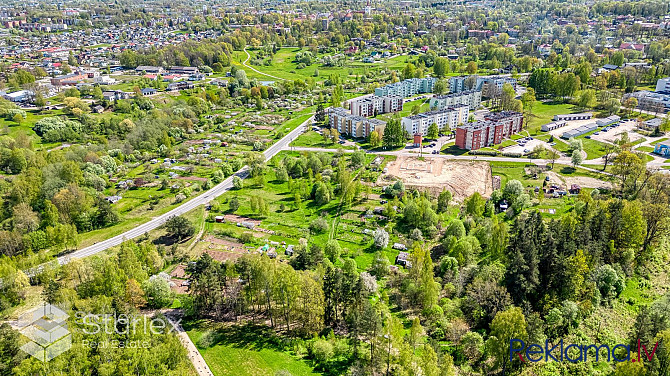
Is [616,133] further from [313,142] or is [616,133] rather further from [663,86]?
[313,142]

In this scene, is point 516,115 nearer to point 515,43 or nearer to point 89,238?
point 89,238

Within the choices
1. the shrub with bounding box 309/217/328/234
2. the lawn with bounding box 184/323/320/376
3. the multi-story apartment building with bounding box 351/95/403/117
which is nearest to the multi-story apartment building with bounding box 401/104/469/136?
the multi-story apartment building with bounding box 351/95/403/117

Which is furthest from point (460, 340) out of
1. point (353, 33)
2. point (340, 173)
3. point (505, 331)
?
point (353, 33)

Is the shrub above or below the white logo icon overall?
below

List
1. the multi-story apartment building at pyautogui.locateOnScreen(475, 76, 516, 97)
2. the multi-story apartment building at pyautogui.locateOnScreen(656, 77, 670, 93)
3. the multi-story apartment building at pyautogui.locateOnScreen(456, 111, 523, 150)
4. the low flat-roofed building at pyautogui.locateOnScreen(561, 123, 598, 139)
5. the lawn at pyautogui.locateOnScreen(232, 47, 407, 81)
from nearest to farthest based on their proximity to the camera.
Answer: the multi-story apartment building at pyautogui.locateOnScreen(456, 111, 523, 150), the low flat-roofed building at pyautogui.locateOnScreen(561, 123, 598, 139), the multi-story apartment building at pyautogui.locateOnScreen(656, 77, 670, 93), the multi-story apartment building at pyautogui.locateOnScreen(475, 76, 516, 97), the lawn at pyautogui.locateOnScreen(232, 47, 407, 81)

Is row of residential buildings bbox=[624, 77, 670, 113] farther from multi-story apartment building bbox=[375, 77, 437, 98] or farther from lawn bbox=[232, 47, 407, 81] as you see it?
lawn bbox=[232, 47, 407, 81]

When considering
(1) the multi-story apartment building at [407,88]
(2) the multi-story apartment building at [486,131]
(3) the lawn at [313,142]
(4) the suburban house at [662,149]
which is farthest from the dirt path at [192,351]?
(1) the multi-story apartment building at [407,88]
